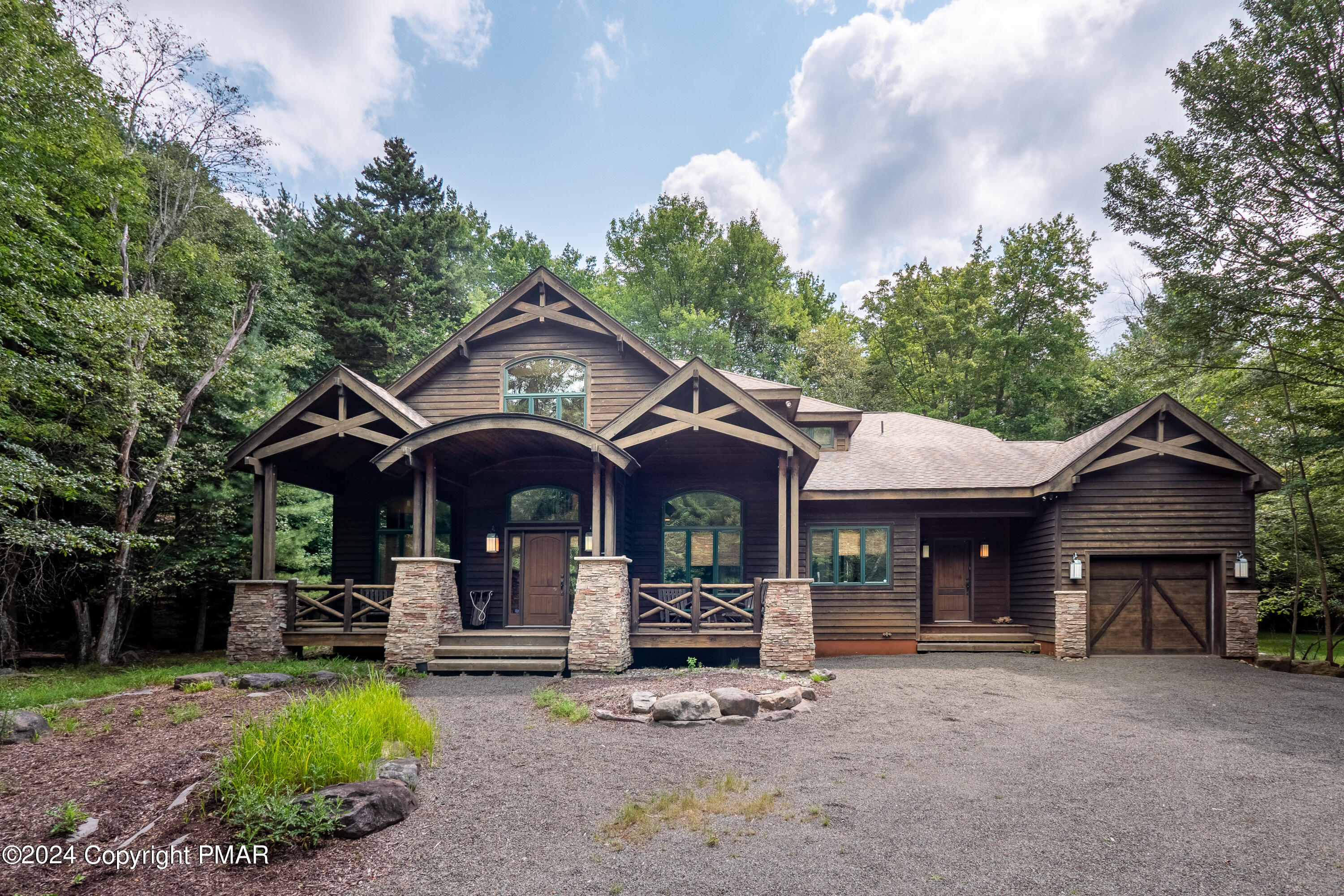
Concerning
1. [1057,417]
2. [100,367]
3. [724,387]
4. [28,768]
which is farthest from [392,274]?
[1057,417]

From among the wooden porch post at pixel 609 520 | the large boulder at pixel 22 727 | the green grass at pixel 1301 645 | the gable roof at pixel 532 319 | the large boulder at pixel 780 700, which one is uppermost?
the gable roof at pixel 532 319

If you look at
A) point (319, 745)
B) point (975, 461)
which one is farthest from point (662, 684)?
point (975, 461)

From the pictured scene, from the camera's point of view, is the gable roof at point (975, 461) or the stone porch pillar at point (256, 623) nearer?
the stone porch pillar at point (256, 623)

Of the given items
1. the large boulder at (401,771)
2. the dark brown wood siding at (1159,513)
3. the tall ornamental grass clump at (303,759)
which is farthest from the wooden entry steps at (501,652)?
the dark brown wood siding at (1159,513)

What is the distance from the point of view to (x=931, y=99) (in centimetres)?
1773

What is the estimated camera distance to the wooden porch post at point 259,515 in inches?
447

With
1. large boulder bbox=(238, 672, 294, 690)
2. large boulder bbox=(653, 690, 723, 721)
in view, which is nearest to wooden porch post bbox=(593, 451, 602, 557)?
large boulder bbox=(653, 690, 723, 721)

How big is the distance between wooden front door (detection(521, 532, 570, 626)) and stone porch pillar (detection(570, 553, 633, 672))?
2.41 metres

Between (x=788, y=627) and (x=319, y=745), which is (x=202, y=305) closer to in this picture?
(x=319, y=745)

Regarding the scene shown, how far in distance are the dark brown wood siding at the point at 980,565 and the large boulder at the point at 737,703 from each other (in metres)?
8.25

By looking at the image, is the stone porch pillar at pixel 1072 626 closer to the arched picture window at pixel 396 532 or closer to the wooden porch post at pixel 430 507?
the wooden porch post at pixel 430 507

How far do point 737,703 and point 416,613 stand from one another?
569cm

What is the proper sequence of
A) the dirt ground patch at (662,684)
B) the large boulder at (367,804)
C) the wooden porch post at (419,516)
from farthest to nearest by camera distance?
the wooden porch post at (419,516)
the dirt ground patch at (662,684)
the large boulder at (367,804)

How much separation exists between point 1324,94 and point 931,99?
8827 mm
